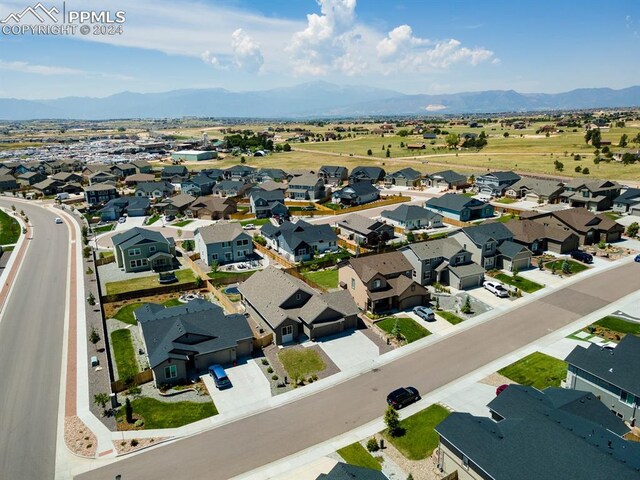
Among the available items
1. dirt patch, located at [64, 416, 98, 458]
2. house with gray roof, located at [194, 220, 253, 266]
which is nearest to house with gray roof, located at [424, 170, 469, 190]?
house with gray roof, located at [194, 220, 253, 266]

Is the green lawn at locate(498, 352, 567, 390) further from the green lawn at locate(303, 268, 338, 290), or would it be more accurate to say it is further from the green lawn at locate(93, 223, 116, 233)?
the green lawn at locate(93, 223, 116, 233)

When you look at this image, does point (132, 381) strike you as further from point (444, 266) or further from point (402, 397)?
point (444, 266)

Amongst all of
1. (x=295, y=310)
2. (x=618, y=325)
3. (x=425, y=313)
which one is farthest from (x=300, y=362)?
(x=618, y=325)

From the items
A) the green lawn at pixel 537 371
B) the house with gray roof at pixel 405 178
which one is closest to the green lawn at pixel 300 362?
the green lawn at pixel 537 371

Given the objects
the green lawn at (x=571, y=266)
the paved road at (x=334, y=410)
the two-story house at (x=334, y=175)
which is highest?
the two-story house at (x=334, y=175)

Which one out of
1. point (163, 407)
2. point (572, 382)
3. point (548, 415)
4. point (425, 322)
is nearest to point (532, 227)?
point (425, 322)

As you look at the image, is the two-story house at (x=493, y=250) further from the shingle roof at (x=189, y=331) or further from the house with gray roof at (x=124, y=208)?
the house with gray roof at (x=124, y=208)

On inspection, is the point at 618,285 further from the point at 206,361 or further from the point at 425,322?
the point at 206,361
